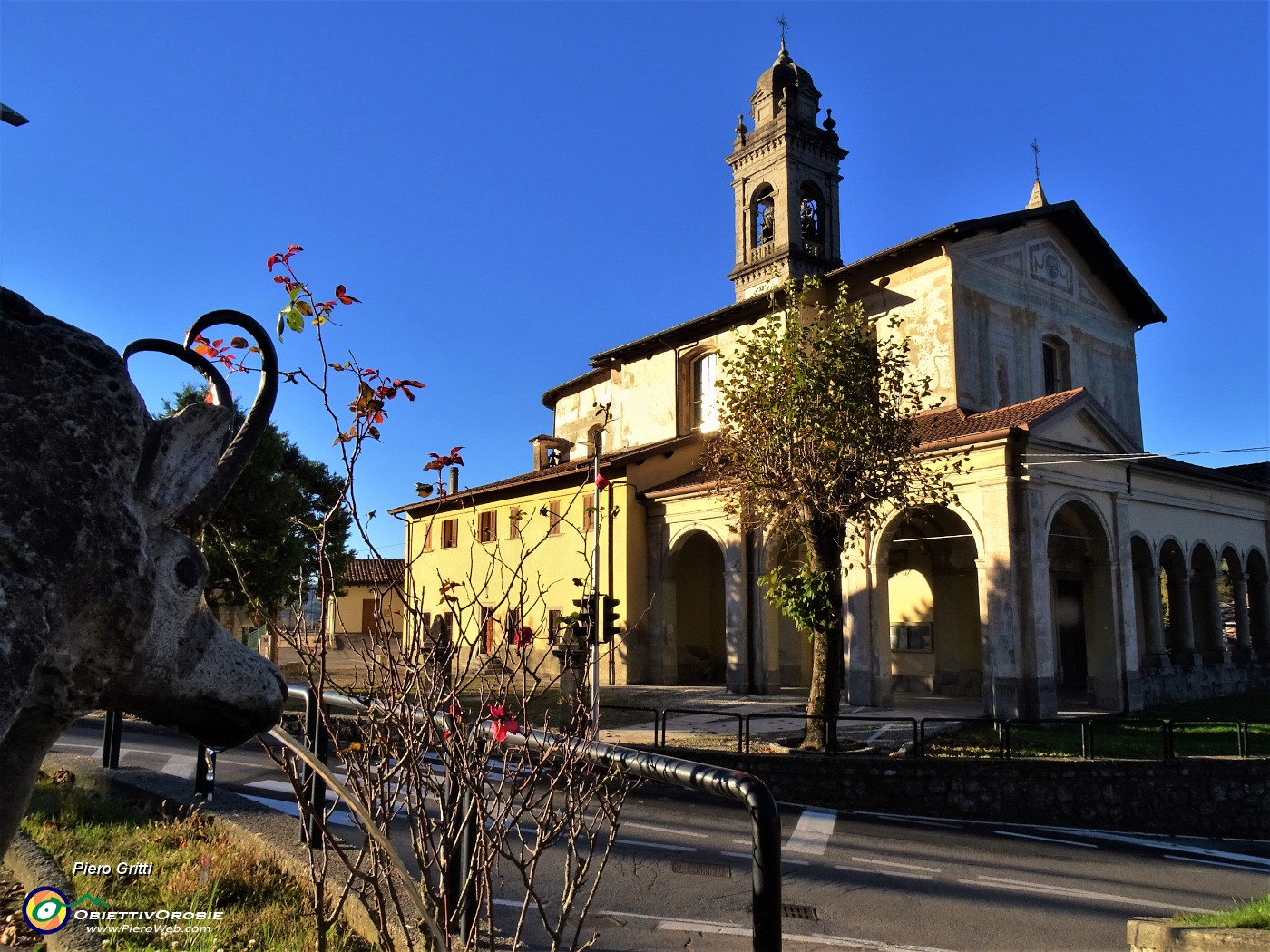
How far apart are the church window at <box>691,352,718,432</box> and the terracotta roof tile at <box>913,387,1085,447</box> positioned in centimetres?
791

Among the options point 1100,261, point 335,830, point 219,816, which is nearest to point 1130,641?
point 1100,261

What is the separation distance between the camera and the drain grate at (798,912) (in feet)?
22.4

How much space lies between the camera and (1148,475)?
20375mm

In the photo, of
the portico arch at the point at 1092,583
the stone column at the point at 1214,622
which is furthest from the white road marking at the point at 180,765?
the stone column at the point at 1214,622

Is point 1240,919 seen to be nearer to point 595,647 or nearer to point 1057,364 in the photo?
point 595,647

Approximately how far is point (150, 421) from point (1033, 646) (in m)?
17.2

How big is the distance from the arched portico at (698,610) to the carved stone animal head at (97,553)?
23074 mm

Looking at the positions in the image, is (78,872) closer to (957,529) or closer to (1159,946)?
(1159,946)

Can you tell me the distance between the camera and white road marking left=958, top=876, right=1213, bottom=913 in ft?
26.5

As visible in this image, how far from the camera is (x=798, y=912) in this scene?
22.8ft

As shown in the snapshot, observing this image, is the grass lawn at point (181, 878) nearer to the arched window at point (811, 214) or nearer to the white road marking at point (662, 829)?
the white road marking at point (662, 829)

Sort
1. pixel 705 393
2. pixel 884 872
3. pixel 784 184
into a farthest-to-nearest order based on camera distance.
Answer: pixel 784 184 < pixel 705 393 < pixel 884 872

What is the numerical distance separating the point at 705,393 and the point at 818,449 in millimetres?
14063

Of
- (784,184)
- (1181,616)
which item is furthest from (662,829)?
(784,184)
